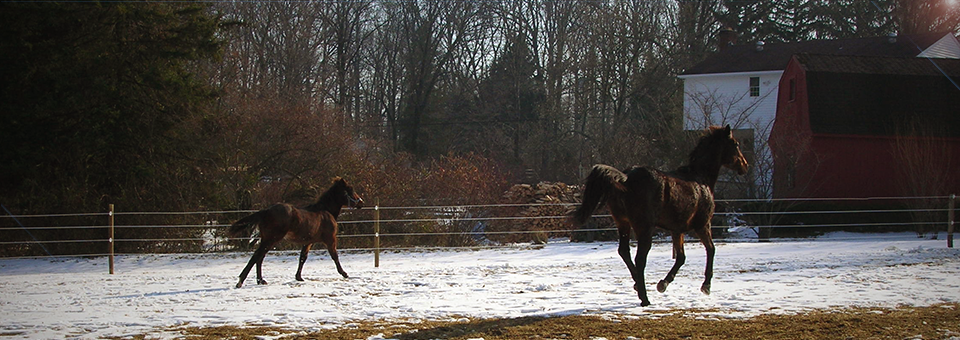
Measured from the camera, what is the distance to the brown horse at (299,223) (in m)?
9.90

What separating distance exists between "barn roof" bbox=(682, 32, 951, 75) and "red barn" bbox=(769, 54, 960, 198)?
6.97 m

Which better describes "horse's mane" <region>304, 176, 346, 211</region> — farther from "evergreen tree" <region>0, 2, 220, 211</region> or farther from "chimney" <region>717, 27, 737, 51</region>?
"chimney" <region>717, 27, 737, 51</region>

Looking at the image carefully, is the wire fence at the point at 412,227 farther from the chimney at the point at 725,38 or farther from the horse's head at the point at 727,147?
the chimney at the point at 725,38

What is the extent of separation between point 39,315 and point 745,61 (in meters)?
30.1

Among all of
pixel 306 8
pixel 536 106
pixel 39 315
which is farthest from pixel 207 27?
pixel 536 106

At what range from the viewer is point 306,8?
31156mm

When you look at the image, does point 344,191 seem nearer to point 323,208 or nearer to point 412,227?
point 323,208

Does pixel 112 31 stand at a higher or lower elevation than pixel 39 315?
higher

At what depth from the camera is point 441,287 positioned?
9484mm

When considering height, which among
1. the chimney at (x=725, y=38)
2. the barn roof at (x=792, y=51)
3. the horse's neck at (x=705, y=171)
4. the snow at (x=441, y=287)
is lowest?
the snow at (x=441, y=287)

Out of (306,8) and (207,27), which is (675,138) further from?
(306,8)

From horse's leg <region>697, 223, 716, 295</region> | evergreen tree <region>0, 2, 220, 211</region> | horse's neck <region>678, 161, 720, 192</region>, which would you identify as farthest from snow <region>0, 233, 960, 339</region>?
evergreen tree <region>0, 2, 220, 211</region>

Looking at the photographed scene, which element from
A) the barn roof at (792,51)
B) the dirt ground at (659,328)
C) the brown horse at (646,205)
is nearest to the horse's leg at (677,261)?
the brown horse at (646,205)

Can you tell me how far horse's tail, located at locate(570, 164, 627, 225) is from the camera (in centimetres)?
757
